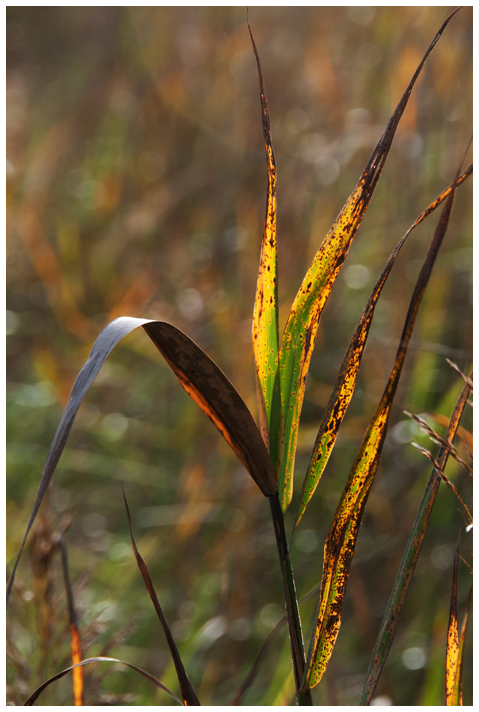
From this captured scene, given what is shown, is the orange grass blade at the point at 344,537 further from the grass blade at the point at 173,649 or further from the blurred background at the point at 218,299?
the blurred background at the point at 218,299

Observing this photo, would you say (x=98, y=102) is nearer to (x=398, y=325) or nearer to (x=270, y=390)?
(x=398, y=325)

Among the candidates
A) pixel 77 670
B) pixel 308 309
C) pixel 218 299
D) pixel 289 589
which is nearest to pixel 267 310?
pixel 308 309

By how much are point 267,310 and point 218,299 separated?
0.95 metres

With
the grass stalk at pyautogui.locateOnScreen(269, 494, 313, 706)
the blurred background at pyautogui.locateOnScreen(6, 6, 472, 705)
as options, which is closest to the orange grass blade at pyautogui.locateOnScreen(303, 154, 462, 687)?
the grass stalk at pyautogui.locateOnScreen(269, 494, 313, 706)

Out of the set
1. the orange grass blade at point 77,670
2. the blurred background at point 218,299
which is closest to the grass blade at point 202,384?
the orange grass blade at point 77,670

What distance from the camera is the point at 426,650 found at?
86cm

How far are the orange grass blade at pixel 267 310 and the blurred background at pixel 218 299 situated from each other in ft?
1.59

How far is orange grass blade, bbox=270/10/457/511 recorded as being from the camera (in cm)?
24

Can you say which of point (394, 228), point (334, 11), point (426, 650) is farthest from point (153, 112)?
point (426, 650)

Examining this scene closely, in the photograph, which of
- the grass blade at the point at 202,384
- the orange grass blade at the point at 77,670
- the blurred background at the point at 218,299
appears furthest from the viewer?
the blurred background at the point at 218,299

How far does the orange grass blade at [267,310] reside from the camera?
245mm

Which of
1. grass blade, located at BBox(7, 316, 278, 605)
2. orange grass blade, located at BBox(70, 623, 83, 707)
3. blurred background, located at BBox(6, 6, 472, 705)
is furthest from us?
blurred background, located at BBox(6, 6, 472, 705)

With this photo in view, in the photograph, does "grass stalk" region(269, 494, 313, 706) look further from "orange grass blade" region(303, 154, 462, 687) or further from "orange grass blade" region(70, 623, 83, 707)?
"orange grass blade" region(70, 623, 83, 707)

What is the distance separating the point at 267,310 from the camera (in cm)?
25
